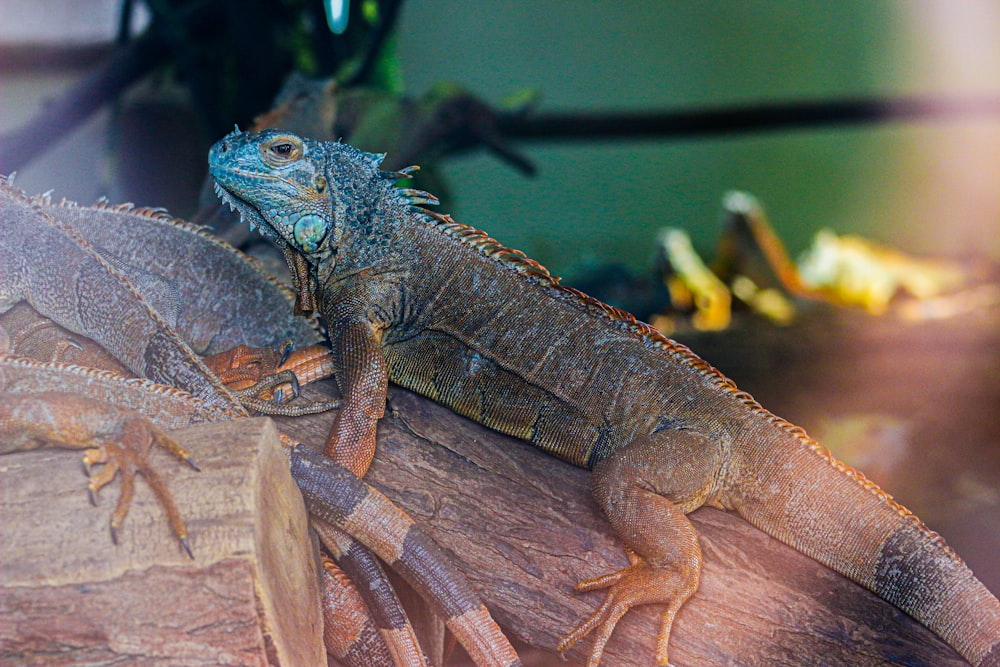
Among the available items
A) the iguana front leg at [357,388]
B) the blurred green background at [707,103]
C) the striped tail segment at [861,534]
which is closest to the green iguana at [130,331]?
the iguana front leg at [357,388]

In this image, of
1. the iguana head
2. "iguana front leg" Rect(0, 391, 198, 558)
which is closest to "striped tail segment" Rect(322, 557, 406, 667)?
"iguana front leg" Rect(0, 391, 198, 558)

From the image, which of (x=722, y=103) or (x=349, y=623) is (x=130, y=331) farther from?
(x=722, y=103)

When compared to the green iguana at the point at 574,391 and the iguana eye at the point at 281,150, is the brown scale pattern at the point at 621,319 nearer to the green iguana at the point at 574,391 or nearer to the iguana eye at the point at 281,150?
the green iguana at the point at 574,391

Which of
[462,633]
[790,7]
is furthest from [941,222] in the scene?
[462,633]

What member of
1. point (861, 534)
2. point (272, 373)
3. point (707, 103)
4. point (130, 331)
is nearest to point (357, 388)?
point (272, 373)

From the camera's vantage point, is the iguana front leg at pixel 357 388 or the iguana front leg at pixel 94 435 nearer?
the iguana front leg at pixel 94 435

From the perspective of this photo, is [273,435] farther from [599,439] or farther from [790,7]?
[790,7]
